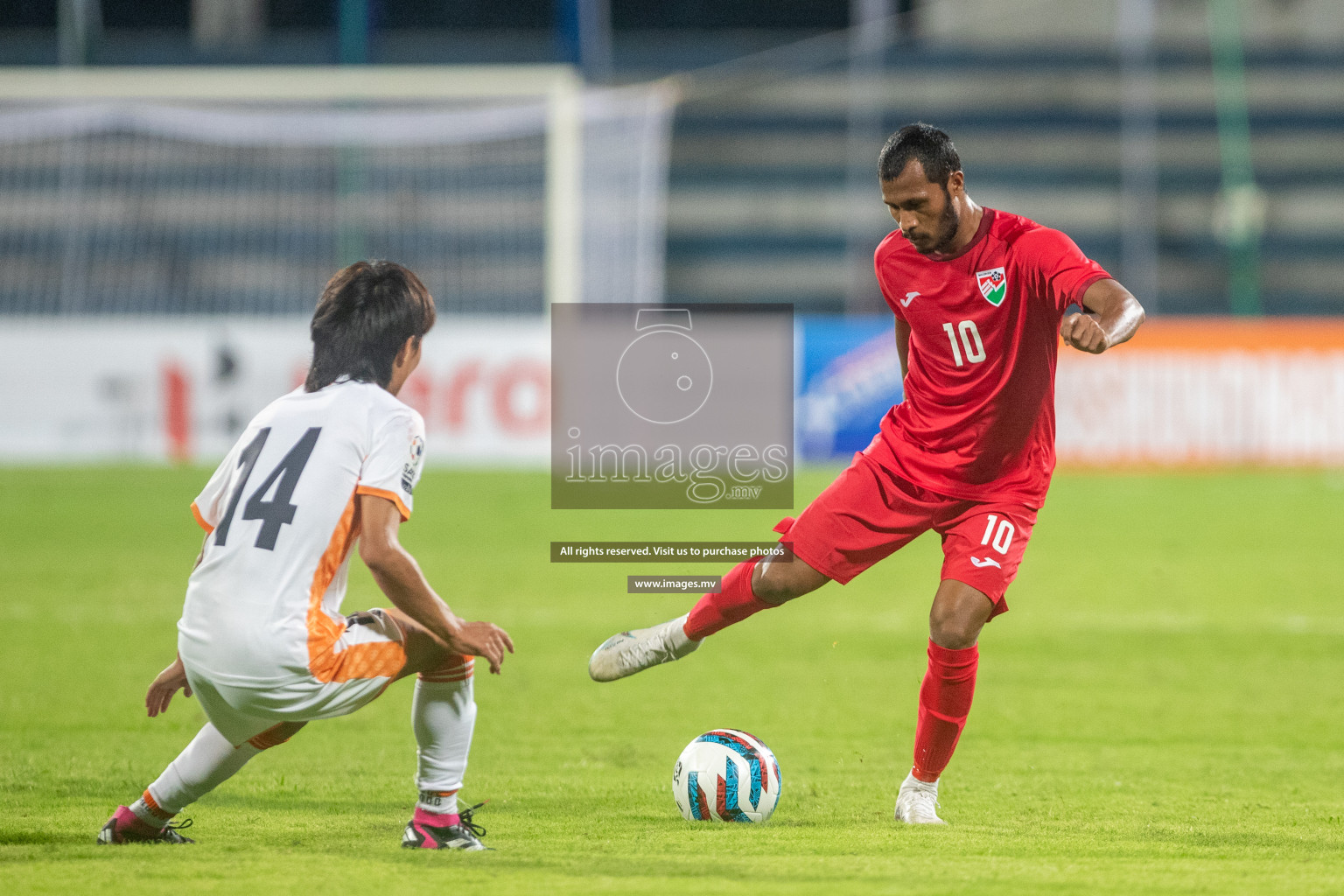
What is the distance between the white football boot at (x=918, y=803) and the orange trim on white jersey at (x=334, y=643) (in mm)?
1570

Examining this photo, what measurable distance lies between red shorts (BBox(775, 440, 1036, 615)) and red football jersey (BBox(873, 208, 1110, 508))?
5 centimetres

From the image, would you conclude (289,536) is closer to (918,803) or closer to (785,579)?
(785,579)

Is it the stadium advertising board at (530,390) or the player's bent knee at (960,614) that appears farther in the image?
the stadium advertising board at (530,390)

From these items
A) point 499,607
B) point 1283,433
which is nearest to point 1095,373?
point 1283,433

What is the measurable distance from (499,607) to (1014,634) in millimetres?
2910

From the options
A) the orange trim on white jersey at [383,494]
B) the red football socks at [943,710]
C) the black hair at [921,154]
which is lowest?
the red football socks at [943,710]

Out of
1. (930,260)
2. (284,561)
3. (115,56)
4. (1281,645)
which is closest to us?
(284,561)

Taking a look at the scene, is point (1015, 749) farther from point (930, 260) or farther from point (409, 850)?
point (409, 850)

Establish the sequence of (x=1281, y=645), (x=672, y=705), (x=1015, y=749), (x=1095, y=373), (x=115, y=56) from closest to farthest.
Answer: (x=1015, y=749), (x=672, y=705), (x=1281, y=645), (x=1095, y=373), (x=115, y=56)

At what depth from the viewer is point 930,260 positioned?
4785 millimetres

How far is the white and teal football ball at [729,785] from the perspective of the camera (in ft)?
15.0

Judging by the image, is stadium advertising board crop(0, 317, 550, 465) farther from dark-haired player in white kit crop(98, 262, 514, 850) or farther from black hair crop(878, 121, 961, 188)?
dark-haired player in white kit crop(98, 262, 514, 850)

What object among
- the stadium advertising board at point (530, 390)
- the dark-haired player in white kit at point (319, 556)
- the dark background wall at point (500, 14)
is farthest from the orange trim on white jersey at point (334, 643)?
the dark background wall at point (500, 14)

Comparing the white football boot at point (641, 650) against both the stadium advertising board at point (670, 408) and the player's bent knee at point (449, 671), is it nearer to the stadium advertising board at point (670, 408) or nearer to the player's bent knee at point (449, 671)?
the player's bent knee at point (449, 671)
